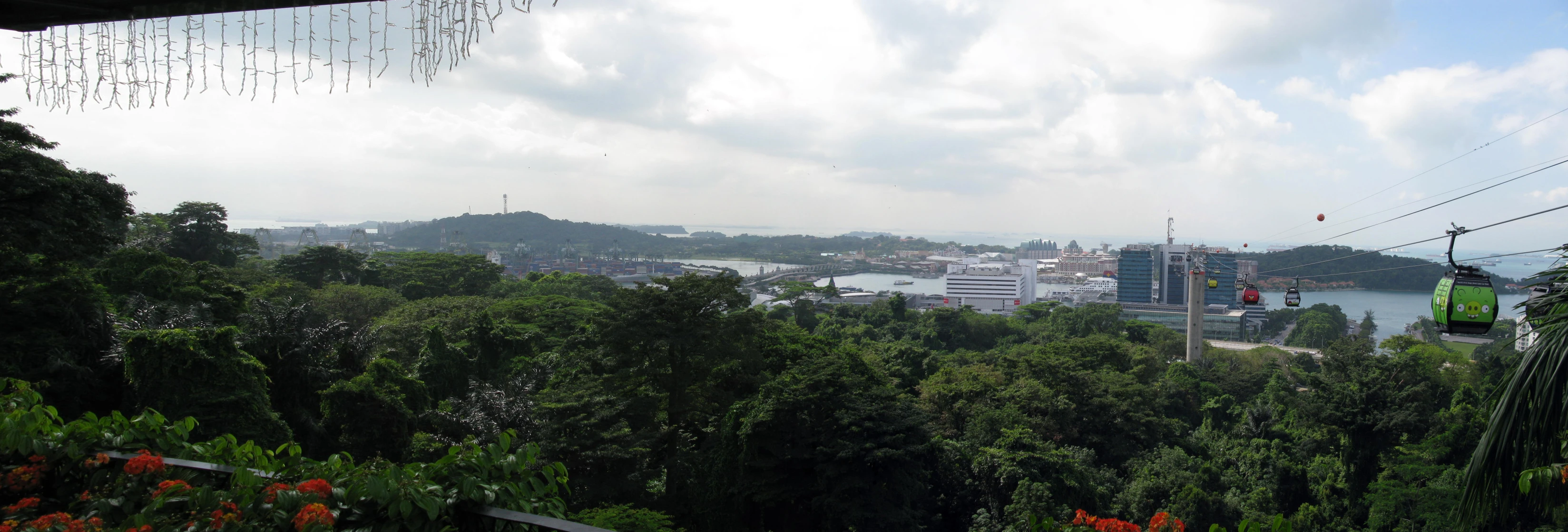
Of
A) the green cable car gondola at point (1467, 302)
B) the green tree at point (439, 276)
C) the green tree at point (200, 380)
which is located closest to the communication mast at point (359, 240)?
the green tree at point (439, 276)

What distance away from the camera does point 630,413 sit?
9.91 m

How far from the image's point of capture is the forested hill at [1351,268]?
60.4 meters

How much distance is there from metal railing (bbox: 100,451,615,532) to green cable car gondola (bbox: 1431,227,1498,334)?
5.84 metres

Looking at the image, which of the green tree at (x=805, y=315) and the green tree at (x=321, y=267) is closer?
the green tree at (x=321, y=267)

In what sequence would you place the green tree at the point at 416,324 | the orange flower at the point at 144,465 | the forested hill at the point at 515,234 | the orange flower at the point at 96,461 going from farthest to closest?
the forested hill at the point at 515,234, the green tree at the point at 416,324, the orange flower at the point at 96,461, the orange flower at the point at 144,465

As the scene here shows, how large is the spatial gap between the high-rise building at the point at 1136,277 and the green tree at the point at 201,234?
57.7 meters

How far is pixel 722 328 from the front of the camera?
37.4 ft

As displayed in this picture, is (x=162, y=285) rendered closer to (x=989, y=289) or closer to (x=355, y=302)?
(x=355, y=302)

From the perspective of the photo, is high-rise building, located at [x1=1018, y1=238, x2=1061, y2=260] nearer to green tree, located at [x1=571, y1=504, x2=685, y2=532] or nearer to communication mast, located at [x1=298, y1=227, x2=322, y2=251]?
communication mast, located at [x1=298, y1=227, x2=322, y2=251]

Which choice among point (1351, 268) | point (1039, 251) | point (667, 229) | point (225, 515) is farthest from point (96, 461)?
point (667, 229)

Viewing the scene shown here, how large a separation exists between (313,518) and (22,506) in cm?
93

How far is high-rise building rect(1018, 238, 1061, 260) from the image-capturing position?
374ft

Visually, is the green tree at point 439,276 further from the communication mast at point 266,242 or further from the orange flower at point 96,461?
the communication mast at point 266,242

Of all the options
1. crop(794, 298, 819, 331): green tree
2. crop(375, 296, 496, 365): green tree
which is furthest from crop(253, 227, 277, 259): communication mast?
crop(375, 296, 496, 365): green tree
